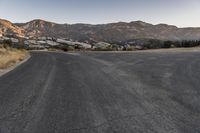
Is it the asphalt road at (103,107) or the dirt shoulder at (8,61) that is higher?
the asphalt road at (103,107)

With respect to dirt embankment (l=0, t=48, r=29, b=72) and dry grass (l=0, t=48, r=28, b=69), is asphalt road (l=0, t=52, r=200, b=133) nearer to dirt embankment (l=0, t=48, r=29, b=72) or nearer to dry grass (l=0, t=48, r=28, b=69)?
dirt embankment (l=0, t=48, r=29, b=72)

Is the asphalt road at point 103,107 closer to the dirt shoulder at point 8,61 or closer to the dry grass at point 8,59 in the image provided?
the dirt shoulder at point 8,61

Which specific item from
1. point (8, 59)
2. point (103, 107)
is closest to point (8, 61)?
point (8, 59)

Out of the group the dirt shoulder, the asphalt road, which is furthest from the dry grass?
the asphalt road

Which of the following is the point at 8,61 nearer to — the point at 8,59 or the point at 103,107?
the point at 8,59

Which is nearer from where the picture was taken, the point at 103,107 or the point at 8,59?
the point at 103,107

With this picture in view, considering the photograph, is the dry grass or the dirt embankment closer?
the dirt embankment

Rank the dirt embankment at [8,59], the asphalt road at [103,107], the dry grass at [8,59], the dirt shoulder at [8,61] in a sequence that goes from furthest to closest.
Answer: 1. the dry grass at [8,59]
2. the dirt embankment at [8,59]
3. the dirt shoulder at [8,61]
4. the asphalt road at [103,107]

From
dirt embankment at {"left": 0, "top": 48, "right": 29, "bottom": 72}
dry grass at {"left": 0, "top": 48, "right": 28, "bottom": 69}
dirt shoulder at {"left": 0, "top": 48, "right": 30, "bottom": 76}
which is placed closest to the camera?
dirt shoulder at {"left": 0, "top": 48, "right": 30, "bottom": 76}

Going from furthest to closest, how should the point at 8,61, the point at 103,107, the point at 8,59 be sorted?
the point at 8,59
the point at 8,61
the point at 103,107

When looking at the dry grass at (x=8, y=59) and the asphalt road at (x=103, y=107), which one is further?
the dry grass at (x=8, y=59)

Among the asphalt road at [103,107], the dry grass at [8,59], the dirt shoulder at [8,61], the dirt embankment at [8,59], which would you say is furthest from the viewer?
the dry grass at [8,59]

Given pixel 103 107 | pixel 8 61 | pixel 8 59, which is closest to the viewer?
pixel 103 107

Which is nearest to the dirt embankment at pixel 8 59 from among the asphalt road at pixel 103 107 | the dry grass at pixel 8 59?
the dry grass at pixel 8 59
